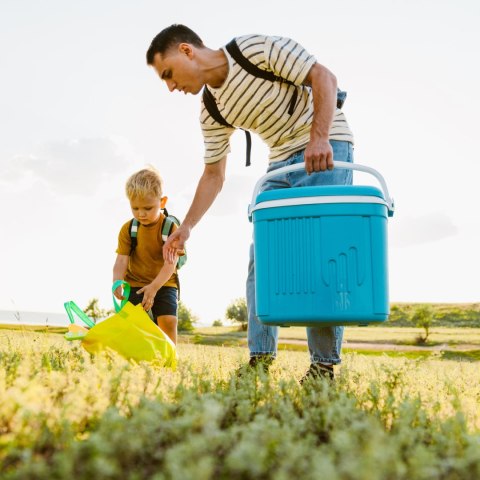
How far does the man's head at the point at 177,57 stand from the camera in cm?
383

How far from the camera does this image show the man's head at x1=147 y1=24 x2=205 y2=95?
3.83 meters

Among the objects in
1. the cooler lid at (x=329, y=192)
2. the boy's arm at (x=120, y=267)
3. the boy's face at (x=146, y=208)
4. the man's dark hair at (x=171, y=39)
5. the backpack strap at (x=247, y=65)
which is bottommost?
the boy's arm at (x=120, y=267)

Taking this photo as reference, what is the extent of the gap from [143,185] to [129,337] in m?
1.72

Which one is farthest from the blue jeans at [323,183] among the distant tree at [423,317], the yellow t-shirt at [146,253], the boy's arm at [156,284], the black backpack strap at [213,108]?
the distant tree at [423,317]

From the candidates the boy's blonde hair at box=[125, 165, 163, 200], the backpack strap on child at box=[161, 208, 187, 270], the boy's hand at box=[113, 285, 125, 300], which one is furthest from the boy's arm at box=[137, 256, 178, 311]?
the boy's blonde hair at box=[125, 165, 163, 200]

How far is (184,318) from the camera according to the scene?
123 feet

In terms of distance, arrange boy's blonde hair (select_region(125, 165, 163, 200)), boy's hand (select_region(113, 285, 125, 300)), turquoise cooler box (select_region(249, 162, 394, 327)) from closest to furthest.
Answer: turquoise cooler box (select_region(249, 162, 394, 327))
boy's hand (select_region(113, 285, 125, 300))
boy's blonde hair (select_region(125, 165, 163, 200))

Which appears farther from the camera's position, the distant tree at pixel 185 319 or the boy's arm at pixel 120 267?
the distant tree at pixel 185 319

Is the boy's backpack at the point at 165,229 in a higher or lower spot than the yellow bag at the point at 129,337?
higher

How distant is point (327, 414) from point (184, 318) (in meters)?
35.5

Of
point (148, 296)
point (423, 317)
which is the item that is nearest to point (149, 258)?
point (148, 296)

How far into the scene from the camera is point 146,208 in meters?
5.65

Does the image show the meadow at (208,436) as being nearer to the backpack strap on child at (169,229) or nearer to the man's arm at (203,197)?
the man's arm at (203,197)

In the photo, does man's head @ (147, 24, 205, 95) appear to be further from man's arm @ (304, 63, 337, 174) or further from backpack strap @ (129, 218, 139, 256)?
backpack strap @ (129, 218, 139, 256)
